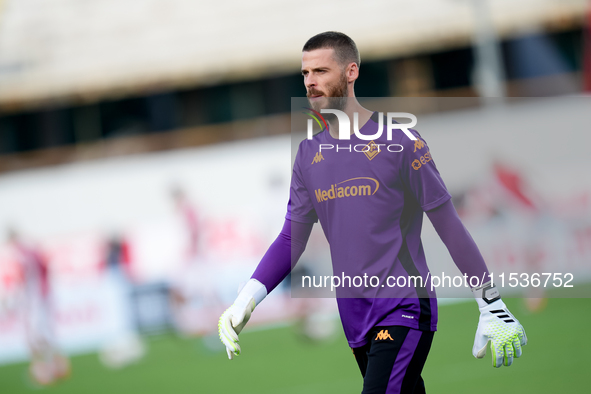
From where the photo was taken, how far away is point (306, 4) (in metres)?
21.1

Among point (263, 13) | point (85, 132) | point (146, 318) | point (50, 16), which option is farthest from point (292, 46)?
point (146, 318)

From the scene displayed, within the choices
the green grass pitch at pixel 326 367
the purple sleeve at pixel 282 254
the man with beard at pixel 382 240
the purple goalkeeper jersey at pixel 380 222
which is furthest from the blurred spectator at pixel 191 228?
the purple goalkeeper jersey at pixel 380 222

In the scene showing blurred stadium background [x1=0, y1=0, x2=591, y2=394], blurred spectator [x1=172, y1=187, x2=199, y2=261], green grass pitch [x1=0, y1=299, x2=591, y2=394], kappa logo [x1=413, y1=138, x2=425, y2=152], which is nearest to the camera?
kappa logo [x1=413, y1=138, x2=425, y2=152]

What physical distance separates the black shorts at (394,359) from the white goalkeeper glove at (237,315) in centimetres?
58

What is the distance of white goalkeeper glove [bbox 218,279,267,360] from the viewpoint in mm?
3131

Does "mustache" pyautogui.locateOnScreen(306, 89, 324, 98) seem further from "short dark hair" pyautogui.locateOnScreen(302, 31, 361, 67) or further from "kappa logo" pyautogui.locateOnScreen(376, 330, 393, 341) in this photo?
"kappa logo" pyautogui.locateOnScreen(376, 330, 393, 341)

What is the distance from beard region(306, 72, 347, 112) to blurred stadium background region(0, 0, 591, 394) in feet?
2.57

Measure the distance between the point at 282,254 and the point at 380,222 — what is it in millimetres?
545

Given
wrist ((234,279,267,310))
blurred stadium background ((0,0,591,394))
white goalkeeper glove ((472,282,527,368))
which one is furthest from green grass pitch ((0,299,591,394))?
wrist ((234,279,267,310))

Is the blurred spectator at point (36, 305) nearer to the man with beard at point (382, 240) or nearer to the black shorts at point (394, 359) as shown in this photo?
the man with beard at point (382, 240)

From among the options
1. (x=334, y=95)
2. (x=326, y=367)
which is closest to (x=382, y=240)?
(x=334, y=95)

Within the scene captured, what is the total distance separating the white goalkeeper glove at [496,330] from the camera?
2916 millimetres

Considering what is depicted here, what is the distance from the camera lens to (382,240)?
10.1ft

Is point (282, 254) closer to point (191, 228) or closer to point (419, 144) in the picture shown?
point (419, 144)
